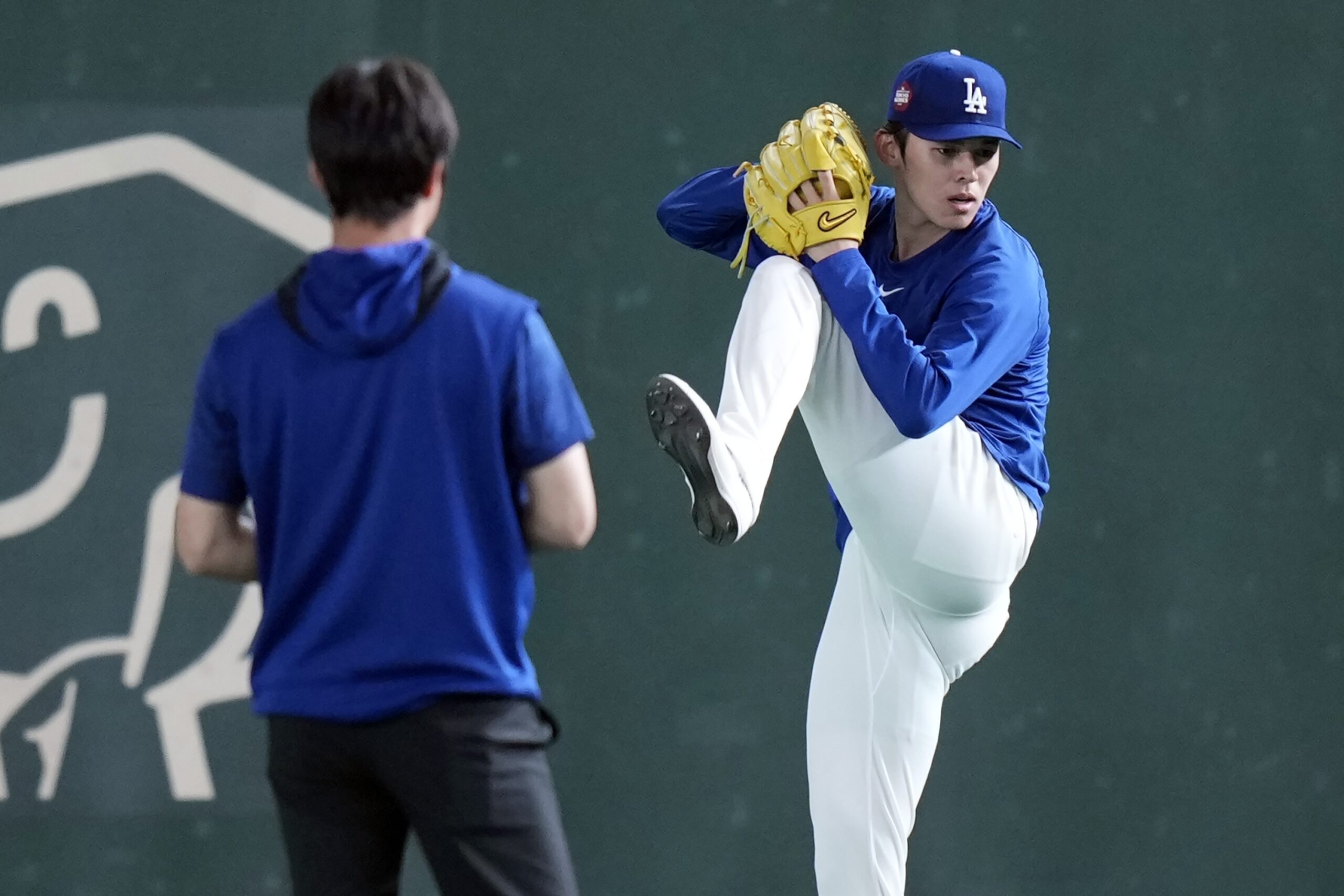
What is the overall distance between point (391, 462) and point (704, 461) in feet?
2.95

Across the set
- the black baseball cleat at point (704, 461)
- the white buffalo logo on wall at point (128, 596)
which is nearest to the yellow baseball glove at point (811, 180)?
the black baseball cleat at point (704, 461)

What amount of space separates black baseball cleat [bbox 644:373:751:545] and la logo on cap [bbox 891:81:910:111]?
693 mm

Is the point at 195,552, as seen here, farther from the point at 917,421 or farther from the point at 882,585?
the point at 882,585

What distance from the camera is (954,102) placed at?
2760 millimetres

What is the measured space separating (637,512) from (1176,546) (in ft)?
4.38

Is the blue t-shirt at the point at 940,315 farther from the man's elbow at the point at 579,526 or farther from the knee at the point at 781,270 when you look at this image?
the man's elbow at the point at 579,526

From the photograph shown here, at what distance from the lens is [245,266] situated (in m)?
3.85

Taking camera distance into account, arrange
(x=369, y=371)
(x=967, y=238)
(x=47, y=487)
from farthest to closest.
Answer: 1. (x=47, y=487)
2. (x=967, y=238)
3. (x=369, y=371)

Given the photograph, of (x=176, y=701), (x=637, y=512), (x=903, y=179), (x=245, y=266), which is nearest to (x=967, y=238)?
(x=903, y=179)

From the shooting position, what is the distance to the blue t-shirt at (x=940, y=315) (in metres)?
2.57

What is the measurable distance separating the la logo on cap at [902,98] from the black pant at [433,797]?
4.88 feet

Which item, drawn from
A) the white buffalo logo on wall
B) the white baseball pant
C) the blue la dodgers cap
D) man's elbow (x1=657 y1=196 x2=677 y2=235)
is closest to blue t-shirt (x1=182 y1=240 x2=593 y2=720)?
the white baseball pant

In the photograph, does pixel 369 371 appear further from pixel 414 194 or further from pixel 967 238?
pixel 967 238

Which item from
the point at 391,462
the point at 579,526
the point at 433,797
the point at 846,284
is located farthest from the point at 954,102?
the point at 433,797
